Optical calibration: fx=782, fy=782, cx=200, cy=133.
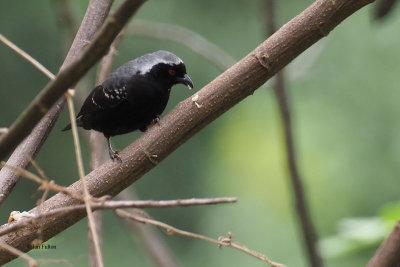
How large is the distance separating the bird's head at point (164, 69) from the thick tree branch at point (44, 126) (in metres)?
0.64

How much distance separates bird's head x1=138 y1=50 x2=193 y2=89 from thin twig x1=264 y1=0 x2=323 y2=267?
412 mm

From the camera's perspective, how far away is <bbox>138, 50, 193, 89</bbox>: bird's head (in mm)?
3312

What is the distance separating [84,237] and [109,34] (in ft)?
19.1

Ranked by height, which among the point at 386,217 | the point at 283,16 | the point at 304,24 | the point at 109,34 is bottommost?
the point at 109,34

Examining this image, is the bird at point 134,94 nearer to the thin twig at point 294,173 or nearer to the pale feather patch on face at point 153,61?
the pale feather patch on face at point 153,61

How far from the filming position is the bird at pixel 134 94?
10.6 feet

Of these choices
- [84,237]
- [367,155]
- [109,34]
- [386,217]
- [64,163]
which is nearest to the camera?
[109,34]

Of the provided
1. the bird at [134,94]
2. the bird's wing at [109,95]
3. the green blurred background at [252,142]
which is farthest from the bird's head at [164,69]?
the green blurred background at [252,142]

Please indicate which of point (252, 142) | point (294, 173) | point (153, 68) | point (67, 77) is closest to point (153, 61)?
point (153, 68)

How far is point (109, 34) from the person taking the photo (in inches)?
59.0

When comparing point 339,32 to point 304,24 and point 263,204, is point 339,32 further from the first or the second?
point 304,24

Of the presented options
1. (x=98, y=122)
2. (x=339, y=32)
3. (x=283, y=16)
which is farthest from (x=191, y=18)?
(x=98, y=122)

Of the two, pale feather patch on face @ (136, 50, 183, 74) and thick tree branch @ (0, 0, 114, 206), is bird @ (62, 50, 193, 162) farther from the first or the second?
thick tree branch @ (0, 0, 114, 206)

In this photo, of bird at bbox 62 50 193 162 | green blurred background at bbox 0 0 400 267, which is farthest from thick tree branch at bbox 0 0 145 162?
green blurred background at bbox 0 0 400 267
